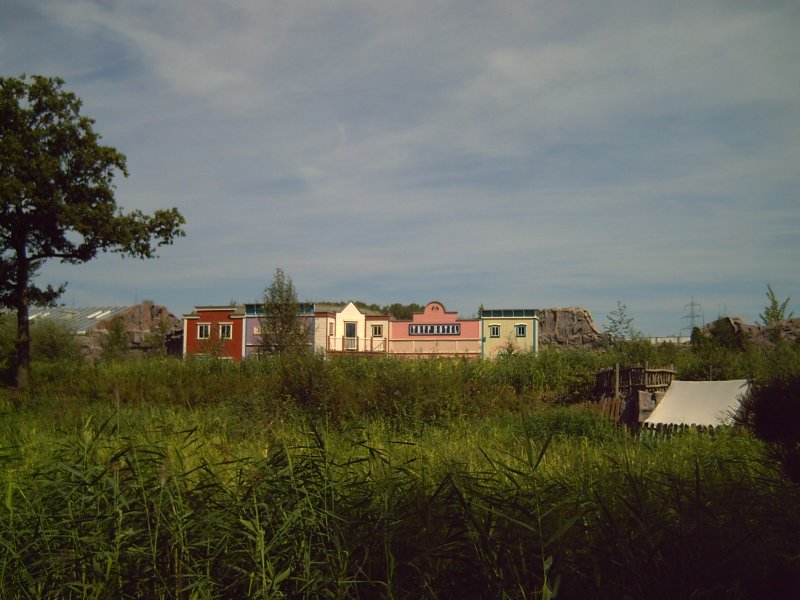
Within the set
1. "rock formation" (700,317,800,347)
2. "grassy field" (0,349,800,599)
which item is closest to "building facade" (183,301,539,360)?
"rock formation" (700,317,800,347)

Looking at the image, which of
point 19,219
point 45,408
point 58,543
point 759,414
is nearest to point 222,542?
point 58,543

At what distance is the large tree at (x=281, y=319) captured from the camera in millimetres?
32438

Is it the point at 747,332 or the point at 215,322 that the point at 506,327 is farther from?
the point at 747,332

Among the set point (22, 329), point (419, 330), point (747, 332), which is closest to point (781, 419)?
point (22, 329)

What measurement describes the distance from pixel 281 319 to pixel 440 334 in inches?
599

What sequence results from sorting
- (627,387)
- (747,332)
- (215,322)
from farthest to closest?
(215,322) < (747,332) < (627,387)

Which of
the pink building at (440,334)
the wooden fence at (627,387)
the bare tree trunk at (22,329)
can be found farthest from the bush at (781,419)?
the pink building at (440,334)

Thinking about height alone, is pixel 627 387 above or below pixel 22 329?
below

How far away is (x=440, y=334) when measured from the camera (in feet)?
151

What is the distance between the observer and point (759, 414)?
378cm

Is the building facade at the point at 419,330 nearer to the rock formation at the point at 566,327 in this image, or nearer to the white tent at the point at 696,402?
the rock formation at the point at 566,327

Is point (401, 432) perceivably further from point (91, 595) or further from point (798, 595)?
point (798, 595)

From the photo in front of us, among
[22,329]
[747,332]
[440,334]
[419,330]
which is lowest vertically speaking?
[22,329]

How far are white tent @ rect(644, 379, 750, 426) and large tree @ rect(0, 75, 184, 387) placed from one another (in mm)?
15388
